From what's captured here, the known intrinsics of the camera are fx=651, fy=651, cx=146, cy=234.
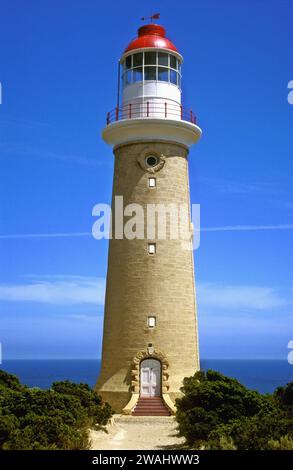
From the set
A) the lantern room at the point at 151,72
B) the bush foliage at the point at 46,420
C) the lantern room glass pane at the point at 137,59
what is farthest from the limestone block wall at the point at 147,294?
the bush foliage at the point at 46,420

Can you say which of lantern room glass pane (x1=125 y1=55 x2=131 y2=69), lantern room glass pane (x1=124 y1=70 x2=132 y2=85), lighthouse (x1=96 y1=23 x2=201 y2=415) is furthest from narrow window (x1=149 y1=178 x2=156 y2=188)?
lantern room glass pane (x1=125 y1=55 x2=131 y2=69)

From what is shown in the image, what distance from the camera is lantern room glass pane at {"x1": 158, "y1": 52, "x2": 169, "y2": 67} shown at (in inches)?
1171

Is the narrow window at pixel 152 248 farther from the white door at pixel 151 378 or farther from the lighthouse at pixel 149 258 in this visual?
the white door at pixel 151 378

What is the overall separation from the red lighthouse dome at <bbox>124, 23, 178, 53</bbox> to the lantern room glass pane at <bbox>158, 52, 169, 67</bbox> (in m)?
0.31

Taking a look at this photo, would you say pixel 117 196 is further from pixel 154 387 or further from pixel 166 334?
pixel 154 387

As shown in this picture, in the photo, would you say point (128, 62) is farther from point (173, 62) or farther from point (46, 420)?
point (46, 420)

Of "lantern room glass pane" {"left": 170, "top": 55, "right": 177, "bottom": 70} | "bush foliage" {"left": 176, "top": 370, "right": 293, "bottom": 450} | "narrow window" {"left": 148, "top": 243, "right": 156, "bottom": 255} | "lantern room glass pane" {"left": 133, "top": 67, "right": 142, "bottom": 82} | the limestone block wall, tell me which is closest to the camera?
"bush foliage" {"left": 176, "top": 370, "right": 293, "bottom": 450}

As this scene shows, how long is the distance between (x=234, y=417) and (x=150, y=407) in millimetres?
7367

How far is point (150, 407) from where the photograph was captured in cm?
2722

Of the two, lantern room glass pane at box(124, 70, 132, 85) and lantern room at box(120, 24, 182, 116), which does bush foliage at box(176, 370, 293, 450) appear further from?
lantern room glass pane at box(124, 70, 132, 85)

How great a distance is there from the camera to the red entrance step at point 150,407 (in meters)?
26.9

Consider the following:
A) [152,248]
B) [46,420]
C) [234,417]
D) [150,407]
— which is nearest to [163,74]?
[152,248]

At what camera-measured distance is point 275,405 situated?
2134cm
